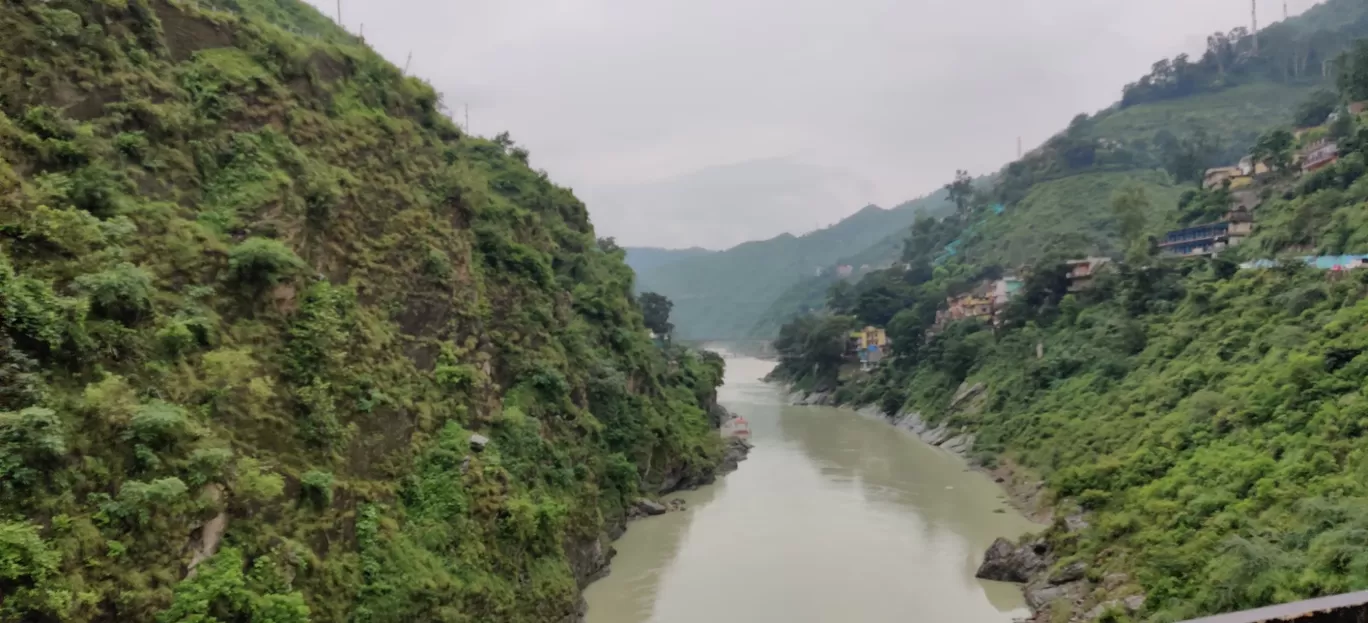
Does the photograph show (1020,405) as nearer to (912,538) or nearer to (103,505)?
(912,538)

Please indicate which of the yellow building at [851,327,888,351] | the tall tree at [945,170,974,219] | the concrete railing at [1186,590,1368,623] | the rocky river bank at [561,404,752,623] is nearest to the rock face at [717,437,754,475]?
the rocky river bank at [561,404,752,623]

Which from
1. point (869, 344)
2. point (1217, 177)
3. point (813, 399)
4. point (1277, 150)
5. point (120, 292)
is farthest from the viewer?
point (813, 399)

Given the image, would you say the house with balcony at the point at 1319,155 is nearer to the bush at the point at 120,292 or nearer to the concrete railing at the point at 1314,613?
the concrete railing at the point at 1314,613

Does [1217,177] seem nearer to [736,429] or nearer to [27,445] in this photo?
[736,429]

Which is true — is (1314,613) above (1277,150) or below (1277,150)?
below

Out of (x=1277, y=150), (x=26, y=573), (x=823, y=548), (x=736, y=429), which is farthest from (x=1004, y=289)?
(x=26, y=573)

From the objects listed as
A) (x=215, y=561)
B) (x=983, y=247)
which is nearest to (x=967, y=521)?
(x=215, y=561)
